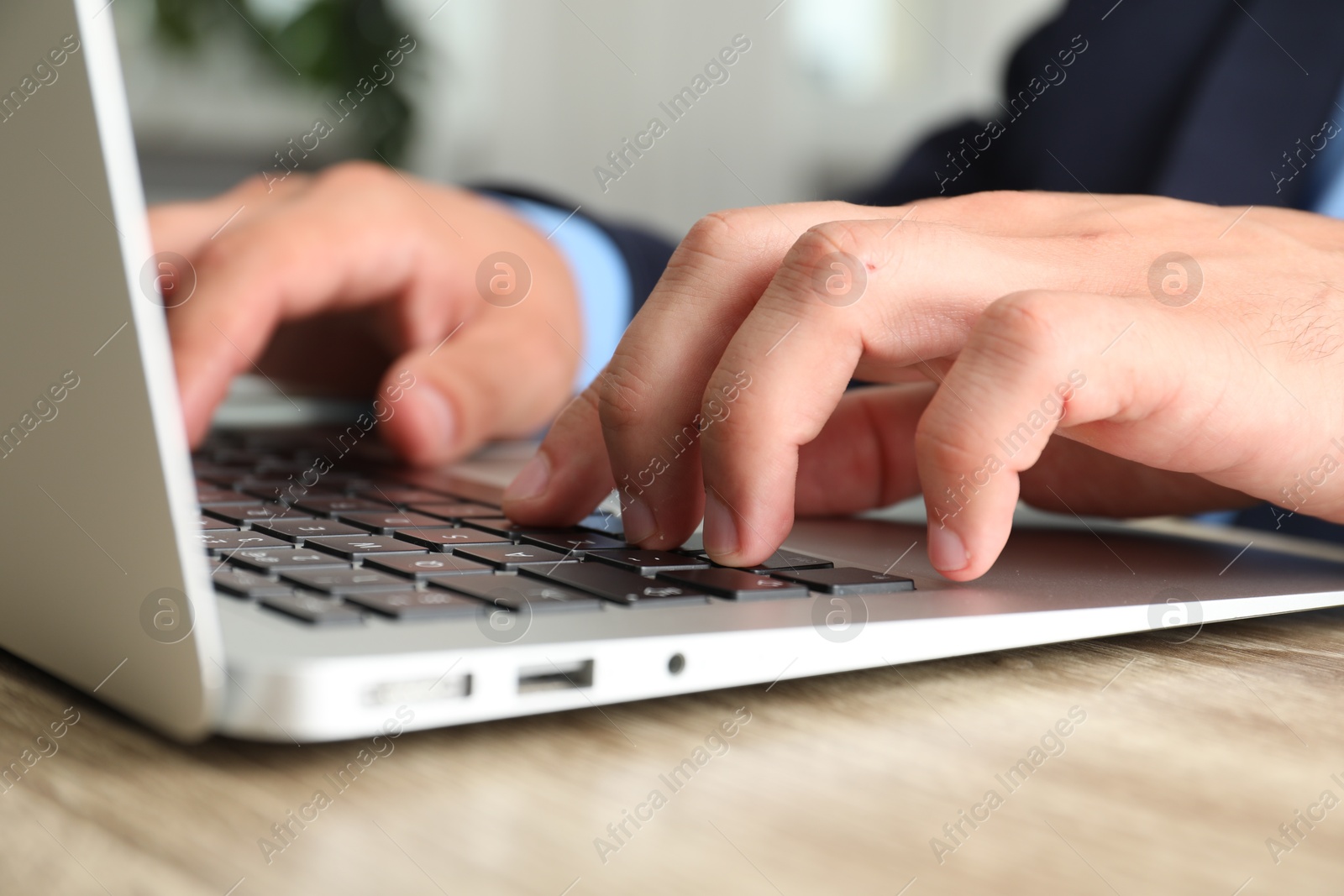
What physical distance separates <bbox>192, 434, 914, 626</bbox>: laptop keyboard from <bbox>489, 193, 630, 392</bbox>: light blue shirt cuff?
58cm

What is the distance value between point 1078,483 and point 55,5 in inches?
26.0

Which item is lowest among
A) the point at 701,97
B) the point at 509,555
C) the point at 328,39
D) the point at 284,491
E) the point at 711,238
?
the point at 701,97

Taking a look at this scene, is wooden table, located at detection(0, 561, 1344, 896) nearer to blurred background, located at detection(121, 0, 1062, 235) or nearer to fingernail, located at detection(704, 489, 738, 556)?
fingernail, located at detection(704, 489, 738, 556)

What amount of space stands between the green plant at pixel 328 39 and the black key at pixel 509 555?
2954mm

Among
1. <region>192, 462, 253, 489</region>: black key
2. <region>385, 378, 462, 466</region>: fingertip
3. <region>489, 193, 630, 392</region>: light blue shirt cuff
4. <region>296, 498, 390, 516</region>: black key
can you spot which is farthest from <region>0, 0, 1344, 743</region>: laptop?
<region>489, 193, 630, 392</region>: light blue shirt cuff

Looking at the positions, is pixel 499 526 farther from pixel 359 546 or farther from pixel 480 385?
pixel 480 385

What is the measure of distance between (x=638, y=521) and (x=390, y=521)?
14 centimetres

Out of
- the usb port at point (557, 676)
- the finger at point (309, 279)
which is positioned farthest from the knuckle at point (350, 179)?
the usb port at point (557, 676)

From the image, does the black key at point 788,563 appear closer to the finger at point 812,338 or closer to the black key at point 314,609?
the finger at point 812,338

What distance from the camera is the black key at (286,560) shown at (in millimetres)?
428

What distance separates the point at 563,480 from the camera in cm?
61

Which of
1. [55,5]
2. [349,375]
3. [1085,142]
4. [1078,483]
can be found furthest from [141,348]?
[1085,142]

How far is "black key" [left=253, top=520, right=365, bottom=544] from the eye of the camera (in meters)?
0.53

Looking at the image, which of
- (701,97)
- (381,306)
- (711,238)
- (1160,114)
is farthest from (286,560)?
(701,97)
